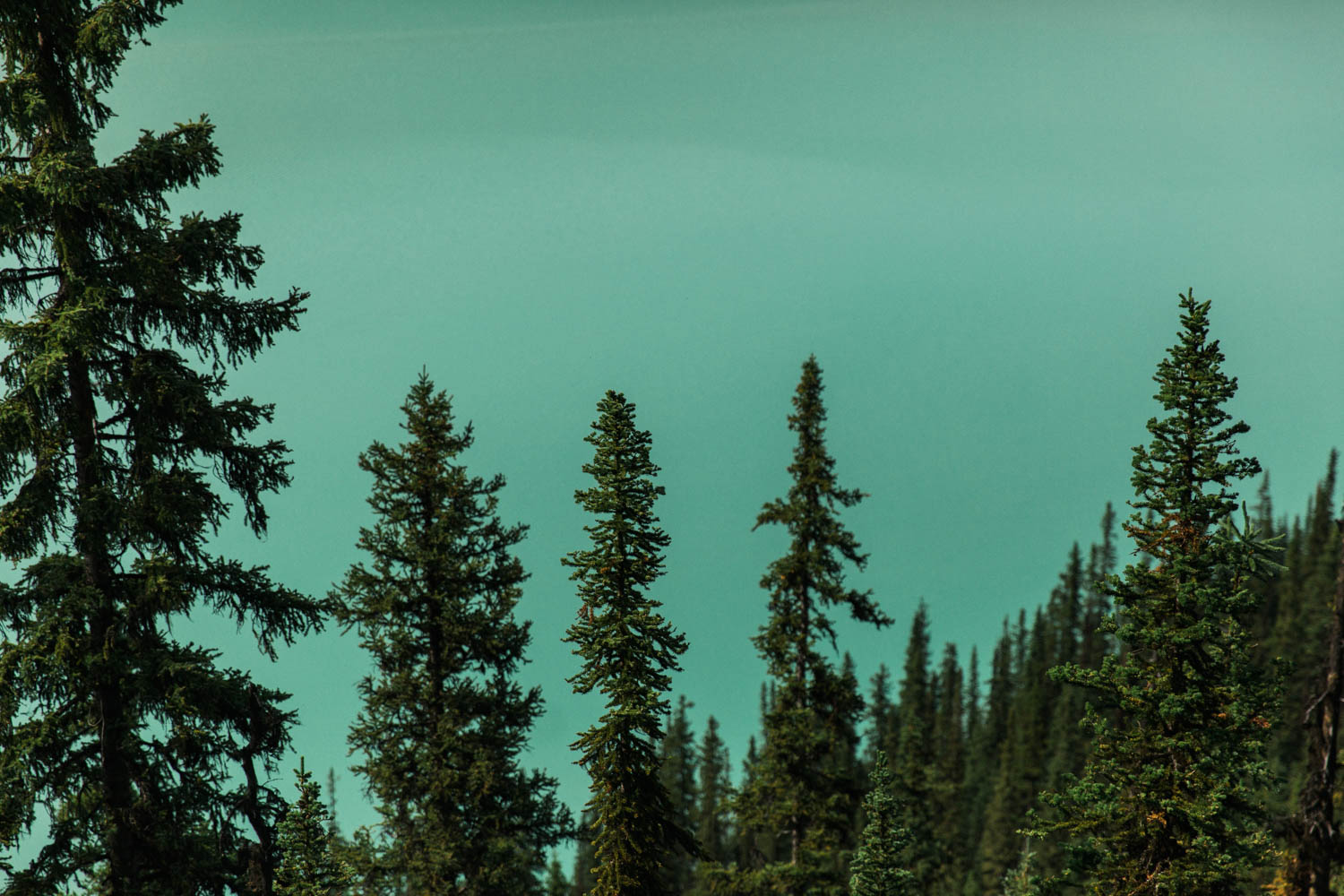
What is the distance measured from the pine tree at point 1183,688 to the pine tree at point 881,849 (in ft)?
19.0

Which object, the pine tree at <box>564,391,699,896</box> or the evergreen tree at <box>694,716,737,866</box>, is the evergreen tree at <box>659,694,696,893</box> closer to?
the evergreen tree at <box>694,716,737,866</box>

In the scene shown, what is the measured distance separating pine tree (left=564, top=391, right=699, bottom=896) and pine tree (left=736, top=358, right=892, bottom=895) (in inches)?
259

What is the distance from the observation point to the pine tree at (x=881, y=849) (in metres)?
24.9

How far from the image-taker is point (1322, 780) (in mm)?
11078

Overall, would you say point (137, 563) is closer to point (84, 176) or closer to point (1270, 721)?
point (84, 176)

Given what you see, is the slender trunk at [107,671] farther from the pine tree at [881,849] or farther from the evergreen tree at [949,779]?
the evergreen tree at [949,779]

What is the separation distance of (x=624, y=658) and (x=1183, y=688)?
10.9m

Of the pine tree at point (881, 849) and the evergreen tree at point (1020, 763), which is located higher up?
the evergreen tree at point (1020, 763)

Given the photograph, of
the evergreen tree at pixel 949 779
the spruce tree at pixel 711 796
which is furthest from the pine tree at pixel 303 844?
the spruce tree at pixel 711 796

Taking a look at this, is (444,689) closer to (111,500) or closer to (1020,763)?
(111,500)

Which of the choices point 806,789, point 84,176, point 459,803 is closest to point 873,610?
point 806,789

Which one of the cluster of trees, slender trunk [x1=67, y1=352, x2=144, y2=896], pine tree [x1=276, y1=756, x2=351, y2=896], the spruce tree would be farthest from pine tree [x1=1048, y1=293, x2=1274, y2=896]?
the spruce tree

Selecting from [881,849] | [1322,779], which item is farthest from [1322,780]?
[881,849]

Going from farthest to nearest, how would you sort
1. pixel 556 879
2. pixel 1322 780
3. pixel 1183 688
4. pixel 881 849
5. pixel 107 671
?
pixel 556 879
pixel 881 849
pixel 1183 688
pixel 107 671
pixel 1322 780
